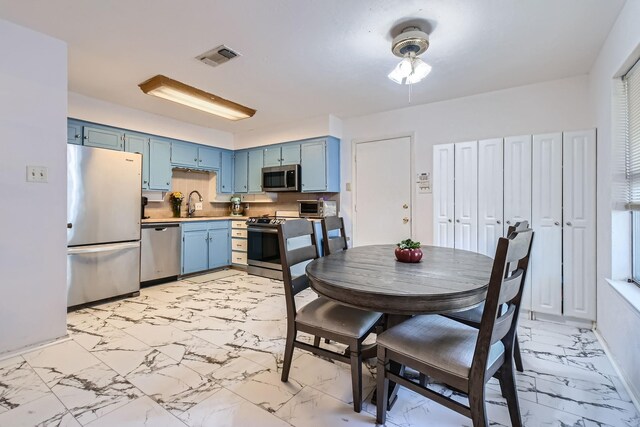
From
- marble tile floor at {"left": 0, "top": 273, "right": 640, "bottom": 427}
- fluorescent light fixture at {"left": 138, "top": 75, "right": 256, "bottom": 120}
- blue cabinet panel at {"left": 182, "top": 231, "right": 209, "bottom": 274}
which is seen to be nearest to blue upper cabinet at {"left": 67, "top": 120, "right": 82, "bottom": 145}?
fluorescent light fixture at {"left": 138, "top": 75, "right": 256, "bottom": 120}

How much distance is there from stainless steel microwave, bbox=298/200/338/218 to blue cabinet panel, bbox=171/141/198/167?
183cm

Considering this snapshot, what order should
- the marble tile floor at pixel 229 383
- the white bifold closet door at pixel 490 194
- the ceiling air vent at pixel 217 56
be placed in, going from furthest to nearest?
the white bifold closet door at pixel 490 194 → the ceiling air vent at pixel 217 56 → the marble tile floor at pixel 229 383

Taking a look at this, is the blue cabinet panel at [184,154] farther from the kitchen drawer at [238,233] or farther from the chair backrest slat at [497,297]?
the chair backrest slat at [497,297]

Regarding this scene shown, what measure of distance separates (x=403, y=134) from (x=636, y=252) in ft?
8.08

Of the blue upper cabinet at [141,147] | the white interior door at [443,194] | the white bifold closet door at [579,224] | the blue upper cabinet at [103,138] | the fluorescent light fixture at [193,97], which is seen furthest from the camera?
the blue upper cabinet at [141,147]

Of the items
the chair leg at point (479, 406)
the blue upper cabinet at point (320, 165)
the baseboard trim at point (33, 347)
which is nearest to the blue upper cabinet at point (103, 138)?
the baseboard trim at point (33, 347)

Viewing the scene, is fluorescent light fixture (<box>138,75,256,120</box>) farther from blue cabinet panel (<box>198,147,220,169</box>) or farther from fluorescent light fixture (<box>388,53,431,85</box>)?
fluorescent light fixture (<box>388,53,431,85</box>)

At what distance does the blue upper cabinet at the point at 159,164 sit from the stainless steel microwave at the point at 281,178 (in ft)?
4.56

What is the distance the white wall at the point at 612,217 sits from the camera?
174 cm

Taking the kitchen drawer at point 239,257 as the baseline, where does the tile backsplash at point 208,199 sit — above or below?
above

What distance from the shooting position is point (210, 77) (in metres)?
2.93

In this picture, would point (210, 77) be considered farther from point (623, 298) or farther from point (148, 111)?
point (623, 298)

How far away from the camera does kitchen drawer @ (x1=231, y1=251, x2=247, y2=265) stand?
15.4 ft

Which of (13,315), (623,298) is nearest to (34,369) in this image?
(13,315)
